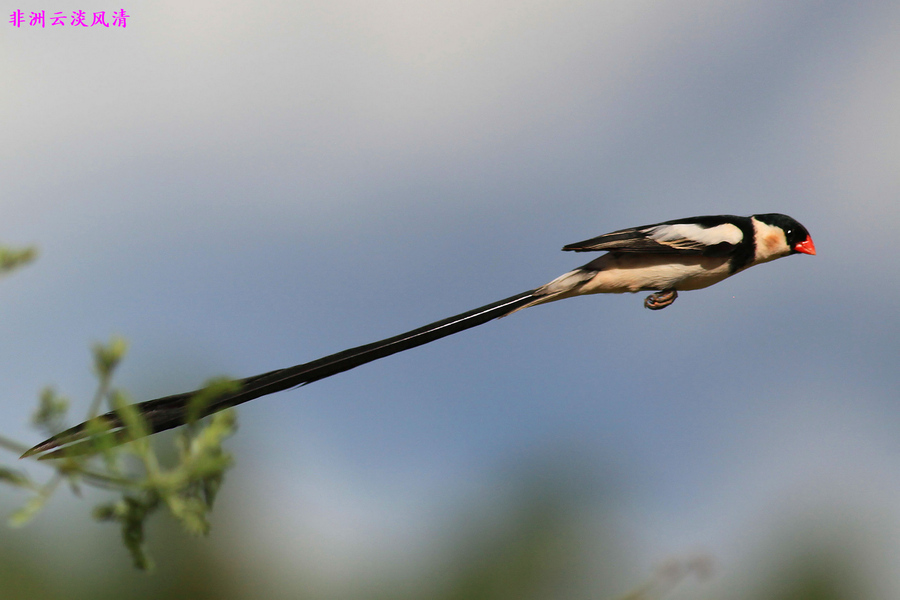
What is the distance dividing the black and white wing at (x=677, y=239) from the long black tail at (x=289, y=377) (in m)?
0.45

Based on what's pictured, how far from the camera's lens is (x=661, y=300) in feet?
11.1

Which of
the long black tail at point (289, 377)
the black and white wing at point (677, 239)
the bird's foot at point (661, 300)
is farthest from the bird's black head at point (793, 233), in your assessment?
the long black tail at point (289, 377)

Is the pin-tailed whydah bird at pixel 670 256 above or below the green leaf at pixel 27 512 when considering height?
above

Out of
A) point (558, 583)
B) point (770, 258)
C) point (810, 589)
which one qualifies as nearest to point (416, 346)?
point (770, 258)

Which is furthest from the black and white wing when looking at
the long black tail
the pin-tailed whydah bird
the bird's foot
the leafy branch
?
the leafy branch

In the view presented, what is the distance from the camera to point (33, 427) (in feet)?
3.51

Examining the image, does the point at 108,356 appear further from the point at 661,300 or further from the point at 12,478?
the point at 661,300

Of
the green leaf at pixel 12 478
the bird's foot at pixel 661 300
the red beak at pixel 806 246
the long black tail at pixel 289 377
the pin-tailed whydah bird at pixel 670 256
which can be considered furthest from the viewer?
the red beak at pixel 806 246

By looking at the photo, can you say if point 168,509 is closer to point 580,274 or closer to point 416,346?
point 416,346

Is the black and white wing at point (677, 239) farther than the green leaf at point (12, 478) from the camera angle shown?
Yes

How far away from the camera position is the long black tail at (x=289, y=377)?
170 centimetres

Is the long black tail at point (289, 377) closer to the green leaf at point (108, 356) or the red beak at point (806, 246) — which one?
the green leaf at point (108, 356)

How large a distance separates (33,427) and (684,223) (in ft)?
9.77

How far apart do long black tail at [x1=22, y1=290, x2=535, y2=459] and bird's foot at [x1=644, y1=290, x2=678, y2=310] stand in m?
0.64
